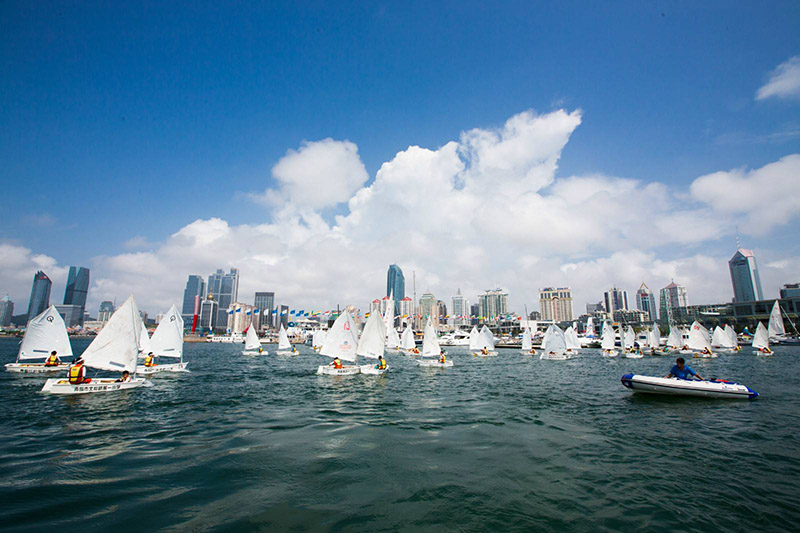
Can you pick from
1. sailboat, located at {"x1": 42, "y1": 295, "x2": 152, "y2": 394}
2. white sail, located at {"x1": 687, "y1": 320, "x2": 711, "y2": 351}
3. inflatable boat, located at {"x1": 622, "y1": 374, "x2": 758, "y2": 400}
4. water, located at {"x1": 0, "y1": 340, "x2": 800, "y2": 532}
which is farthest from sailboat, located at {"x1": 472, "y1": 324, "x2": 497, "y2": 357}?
sailboat, located at {"x1": 42, "y1": 295, "x2": 152, "y2": 394}

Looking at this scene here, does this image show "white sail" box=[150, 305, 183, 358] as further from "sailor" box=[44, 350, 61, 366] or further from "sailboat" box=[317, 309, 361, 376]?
"sailboat" box=[317, 309, 361, 376]

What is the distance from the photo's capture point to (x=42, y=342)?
113ft

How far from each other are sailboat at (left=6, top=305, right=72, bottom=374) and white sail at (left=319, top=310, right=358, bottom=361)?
2464 cm

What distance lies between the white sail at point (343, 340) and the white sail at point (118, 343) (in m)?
15.1

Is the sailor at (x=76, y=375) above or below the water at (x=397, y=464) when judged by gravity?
above

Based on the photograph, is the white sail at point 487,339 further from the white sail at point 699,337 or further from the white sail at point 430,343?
the white sail at point 699,337

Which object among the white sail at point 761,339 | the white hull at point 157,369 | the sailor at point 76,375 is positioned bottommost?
the white hull at point 157,369

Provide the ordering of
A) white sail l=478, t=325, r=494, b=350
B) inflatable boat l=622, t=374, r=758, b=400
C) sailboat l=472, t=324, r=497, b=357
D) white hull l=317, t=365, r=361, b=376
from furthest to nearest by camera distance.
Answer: white sail l=478, t=325, r=494, b=350, sailboat l=472, t=324, r=497, b=357, white hull l=317, t=365, r=361, b=376, inflatable boat l=622, t=374, r=758, b=400

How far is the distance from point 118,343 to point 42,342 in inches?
705

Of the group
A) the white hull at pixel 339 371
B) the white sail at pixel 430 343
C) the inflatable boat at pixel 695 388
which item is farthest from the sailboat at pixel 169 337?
the inflatable boat at pixel 695 388

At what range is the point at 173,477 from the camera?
10.7 meters

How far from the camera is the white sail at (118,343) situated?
2419 centimetres

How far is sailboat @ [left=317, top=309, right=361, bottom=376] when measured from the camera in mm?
34438

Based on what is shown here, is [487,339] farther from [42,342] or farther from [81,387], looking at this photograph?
[42,342]
